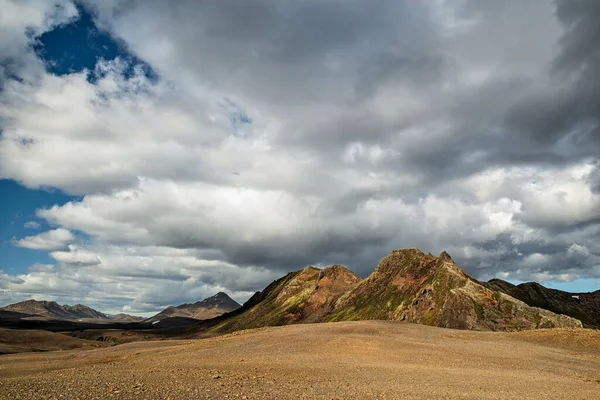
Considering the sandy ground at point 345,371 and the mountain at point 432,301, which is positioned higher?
the mountain at point 432,301

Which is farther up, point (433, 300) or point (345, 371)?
point (433, 300)

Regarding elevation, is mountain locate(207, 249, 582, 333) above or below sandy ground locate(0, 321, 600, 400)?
above

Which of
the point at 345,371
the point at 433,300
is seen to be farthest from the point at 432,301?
the point at 345,371

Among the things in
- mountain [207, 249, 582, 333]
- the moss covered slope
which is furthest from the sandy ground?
the moss covered slope

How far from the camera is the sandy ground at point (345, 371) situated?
2133cm

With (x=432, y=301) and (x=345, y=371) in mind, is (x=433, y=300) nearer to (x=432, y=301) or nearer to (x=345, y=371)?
(x=432, y=301)

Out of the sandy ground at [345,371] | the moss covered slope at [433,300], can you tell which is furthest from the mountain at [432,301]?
the sandy ground at [345,371]

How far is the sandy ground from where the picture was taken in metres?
21.3

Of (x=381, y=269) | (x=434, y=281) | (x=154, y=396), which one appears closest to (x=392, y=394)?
(x=154, y=396)

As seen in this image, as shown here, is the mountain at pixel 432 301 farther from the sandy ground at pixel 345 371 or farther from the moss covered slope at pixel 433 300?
the sandy ground at pixel 345 371

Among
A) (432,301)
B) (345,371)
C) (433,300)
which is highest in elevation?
(433,300)

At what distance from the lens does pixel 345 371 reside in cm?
3144

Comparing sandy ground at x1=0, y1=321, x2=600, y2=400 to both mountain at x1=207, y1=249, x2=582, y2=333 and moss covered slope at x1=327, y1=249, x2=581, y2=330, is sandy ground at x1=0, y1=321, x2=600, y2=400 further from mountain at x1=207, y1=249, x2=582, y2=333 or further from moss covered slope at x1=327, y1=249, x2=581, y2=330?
moss covered slope at x1=327, y1=249, x2=581, y2=330

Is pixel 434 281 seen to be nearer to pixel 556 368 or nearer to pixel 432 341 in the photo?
pixel 432 341
